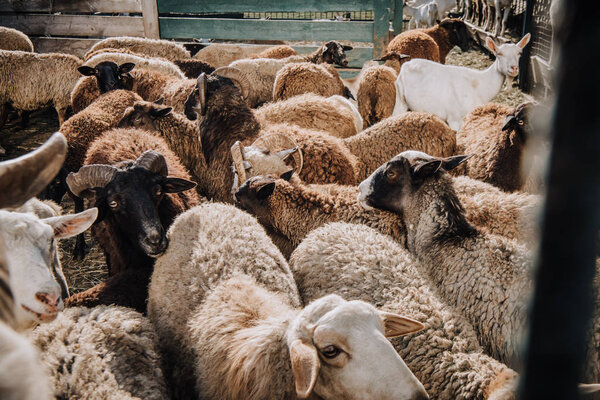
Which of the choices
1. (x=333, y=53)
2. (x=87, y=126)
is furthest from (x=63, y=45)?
(x=87, y=126)

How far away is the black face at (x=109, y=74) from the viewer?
6949 mm

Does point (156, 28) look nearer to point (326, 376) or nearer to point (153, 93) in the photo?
point (153, 93)

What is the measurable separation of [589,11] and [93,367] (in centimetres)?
231

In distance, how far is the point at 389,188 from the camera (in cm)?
379

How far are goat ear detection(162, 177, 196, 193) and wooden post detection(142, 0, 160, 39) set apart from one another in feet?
26.2

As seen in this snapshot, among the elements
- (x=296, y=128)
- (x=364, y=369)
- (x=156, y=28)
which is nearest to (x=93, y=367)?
(x=364, y=369)

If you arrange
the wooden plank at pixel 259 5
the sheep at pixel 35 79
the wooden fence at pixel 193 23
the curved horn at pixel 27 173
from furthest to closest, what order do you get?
the wooden fence at pixel 193 23 → the wooden plank at pixel 259 5 → the sheep at pixel 35 79 → the curved horn at pixel 27 173

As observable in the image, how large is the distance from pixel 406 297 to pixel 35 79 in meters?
8.35

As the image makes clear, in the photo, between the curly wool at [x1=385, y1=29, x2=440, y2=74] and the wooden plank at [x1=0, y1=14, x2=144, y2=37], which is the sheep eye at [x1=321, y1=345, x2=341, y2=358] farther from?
the wooden plank at [x1=0, y1=14, x2=144, y2=37]

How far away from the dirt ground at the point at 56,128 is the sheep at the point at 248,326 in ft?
5.81

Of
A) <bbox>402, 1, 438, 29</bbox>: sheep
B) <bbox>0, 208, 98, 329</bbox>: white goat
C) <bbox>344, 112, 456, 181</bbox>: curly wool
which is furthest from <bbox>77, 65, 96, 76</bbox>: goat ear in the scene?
<bbox>402, 1, 438, 29</bbox>: sheep

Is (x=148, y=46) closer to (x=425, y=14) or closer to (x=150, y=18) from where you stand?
(x=150, y=18)

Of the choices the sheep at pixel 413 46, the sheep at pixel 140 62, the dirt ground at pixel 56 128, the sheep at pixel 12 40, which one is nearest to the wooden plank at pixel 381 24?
the sheep at pixel 413 46

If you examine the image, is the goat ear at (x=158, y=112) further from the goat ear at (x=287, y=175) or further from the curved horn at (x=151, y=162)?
the goat ear at (x=287, y=175)
